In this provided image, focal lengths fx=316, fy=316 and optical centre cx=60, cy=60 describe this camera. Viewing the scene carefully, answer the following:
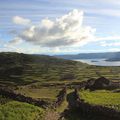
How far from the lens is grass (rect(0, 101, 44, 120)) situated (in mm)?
42594

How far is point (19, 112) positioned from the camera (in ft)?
148

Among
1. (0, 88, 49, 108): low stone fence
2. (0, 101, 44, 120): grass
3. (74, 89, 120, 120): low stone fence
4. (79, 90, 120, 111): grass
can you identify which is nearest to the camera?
(0, 101, 44, 120): grass

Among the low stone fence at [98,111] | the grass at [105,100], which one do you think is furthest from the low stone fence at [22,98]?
the grass at [105,100]

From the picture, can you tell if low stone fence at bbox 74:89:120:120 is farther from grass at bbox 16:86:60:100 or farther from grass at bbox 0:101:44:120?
grass at bbox 16:86:60:100

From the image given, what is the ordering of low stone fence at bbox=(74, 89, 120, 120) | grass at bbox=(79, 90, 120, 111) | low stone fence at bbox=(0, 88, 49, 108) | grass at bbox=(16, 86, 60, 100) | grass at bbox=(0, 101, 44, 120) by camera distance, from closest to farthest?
grass at bbox=(0, 101, 44, 120), low stone fence at bbox=(74, 89, 120, 120), grass at bbox=(79, 90, 120, 111), low stone fence at bbox=(0, 88, 49, 108), grass at bbox=(16, 86, 60, 100)

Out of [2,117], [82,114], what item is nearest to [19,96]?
[82,114]

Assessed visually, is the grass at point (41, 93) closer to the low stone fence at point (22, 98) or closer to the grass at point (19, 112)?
the low stone fence at point (22, 98)

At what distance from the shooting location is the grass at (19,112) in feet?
140

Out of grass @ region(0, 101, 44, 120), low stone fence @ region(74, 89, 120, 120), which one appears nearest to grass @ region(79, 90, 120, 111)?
low stone fence @ region(74, 89, 120, 120)

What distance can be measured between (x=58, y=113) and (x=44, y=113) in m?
4.30

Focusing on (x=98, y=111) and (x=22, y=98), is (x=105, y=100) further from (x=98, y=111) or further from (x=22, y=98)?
(x=22, y=98)

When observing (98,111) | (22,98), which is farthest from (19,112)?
(22,98)

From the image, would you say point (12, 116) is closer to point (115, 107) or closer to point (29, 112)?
point (29, 112)

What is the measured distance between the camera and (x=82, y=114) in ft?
166
